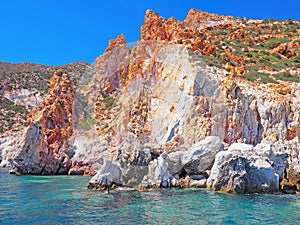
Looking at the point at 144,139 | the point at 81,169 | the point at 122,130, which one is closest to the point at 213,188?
the point at 144,139

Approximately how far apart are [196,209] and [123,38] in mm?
39369

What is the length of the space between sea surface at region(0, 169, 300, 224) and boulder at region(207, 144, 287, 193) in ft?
3.11

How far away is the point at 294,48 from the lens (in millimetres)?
47906

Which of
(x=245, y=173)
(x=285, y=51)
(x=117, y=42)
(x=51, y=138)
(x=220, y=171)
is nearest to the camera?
(x=245, y=173)

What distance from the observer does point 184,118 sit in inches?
1173

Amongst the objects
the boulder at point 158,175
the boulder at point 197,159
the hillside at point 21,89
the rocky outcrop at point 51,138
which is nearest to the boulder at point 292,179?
the boulder at point 197,159

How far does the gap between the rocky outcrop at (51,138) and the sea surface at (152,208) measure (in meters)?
19.2

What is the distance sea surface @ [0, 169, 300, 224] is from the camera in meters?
14.4

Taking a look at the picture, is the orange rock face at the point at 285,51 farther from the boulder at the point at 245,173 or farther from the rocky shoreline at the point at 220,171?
the boulder at the point at 245,173

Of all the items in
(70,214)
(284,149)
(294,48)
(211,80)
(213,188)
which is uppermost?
(294,48)

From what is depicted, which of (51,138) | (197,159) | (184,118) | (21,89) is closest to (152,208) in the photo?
(197,159)

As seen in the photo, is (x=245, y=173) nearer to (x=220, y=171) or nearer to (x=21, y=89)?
(x=220, y=171)

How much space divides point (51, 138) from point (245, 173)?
91.5 feet

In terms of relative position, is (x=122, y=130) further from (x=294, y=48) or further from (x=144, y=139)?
(x=294, y=48)
